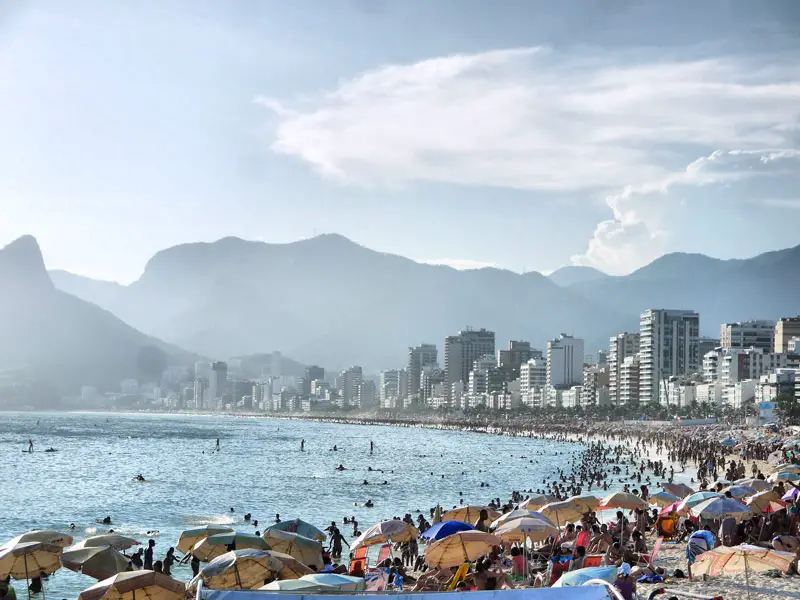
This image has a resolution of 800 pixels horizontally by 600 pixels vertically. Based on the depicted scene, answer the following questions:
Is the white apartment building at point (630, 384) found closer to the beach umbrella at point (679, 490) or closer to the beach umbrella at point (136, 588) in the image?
the beach umbrella at point (679, 490)

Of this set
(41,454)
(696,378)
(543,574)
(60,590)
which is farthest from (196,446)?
(696,378)

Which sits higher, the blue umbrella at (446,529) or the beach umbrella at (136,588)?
the blue umbrella at (446,529)

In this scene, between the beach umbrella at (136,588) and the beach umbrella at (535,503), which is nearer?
the beach umbrella at (136,588)

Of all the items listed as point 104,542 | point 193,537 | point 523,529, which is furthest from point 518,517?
point 104,542

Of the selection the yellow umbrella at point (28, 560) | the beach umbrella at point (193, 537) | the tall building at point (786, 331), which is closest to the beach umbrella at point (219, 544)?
the beach umbrella at point (193, 537)

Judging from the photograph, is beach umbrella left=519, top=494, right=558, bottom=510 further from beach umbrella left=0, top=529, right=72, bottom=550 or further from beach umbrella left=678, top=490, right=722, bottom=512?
beach umbrella left=0, top=529, right=72, bottom=550

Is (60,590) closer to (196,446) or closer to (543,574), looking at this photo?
(543,574)

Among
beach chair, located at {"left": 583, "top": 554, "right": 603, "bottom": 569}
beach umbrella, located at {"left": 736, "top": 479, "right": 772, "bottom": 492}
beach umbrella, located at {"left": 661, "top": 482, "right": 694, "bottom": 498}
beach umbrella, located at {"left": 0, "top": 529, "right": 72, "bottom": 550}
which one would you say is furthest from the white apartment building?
beach umbrella, located at {"left": 0, "top": 529, "right": 72, "bottom": 550}
